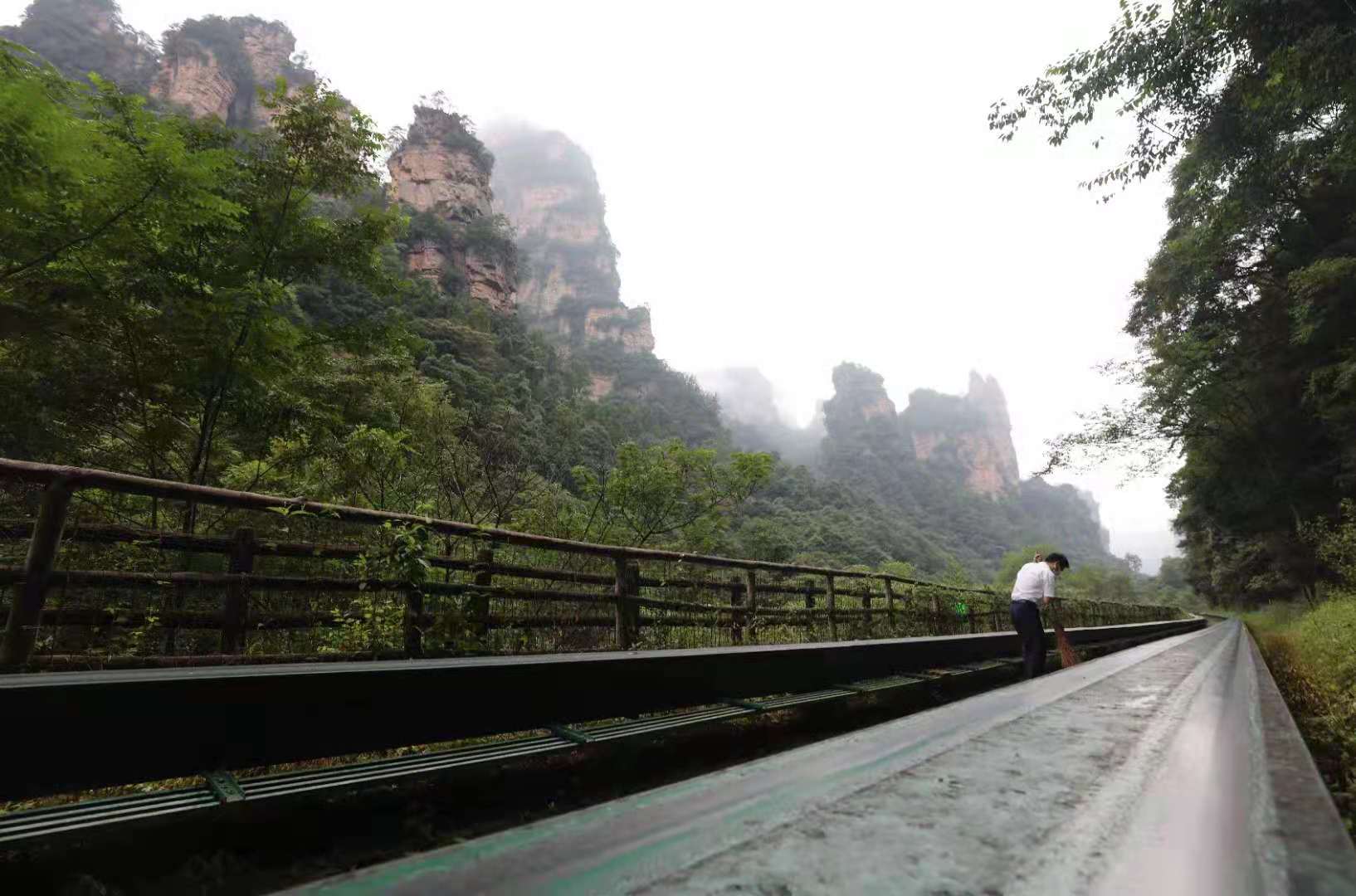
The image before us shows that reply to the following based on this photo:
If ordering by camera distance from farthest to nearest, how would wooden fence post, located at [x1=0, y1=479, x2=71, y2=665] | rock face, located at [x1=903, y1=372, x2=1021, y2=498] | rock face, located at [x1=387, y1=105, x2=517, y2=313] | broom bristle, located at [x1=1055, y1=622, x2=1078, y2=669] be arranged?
rock face, located at [x1=903, y1=372, x2=1021, y2=498], rock face, located at [x1=387, y1=105, x2=517, y2=313], broom bristle, located at [x1=1055, y1=622, x2=1078, y2=669], wooden fence post, located at [x1=0, y1=479, x2=71, y2=665]

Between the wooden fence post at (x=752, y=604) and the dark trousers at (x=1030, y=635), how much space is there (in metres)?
2.65

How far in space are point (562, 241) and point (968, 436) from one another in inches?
4153

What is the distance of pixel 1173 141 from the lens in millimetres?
12453

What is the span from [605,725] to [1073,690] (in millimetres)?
1354

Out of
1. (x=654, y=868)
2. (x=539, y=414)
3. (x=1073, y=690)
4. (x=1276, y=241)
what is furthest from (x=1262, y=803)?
(x=539, y=414)

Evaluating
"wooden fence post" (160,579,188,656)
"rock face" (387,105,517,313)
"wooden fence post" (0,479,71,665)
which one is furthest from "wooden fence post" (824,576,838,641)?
"rock face" (387,105,517,313)

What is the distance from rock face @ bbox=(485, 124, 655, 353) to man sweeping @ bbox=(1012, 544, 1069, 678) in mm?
99455

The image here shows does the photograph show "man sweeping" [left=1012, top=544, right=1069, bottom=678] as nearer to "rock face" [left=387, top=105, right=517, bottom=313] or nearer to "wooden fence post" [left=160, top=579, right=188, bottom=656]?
"wooden fence post" [left=160, top=579, right=188, bottom=656]

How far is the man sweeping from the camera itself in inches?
217

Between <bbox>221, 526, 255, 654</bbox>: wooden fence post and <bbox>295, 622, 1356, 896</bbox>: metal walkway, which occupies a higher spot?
<bbox>221, 526, 255, 654</bbox>: wooden fence post

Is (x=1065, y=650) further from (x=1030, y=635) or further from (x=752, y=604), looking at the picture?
(x=752, y=604)

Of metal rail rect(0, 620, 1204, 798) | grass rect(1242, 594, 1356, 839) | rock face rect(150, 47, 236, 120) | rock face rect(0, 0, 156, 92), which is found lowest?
grass rect(1242, 594, 1356, 839)

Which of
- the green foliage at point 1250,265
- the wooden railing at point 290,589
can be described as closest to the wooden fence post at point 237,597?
the wooden railing at point 290,589

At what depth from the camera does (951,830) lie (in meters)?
0.60
